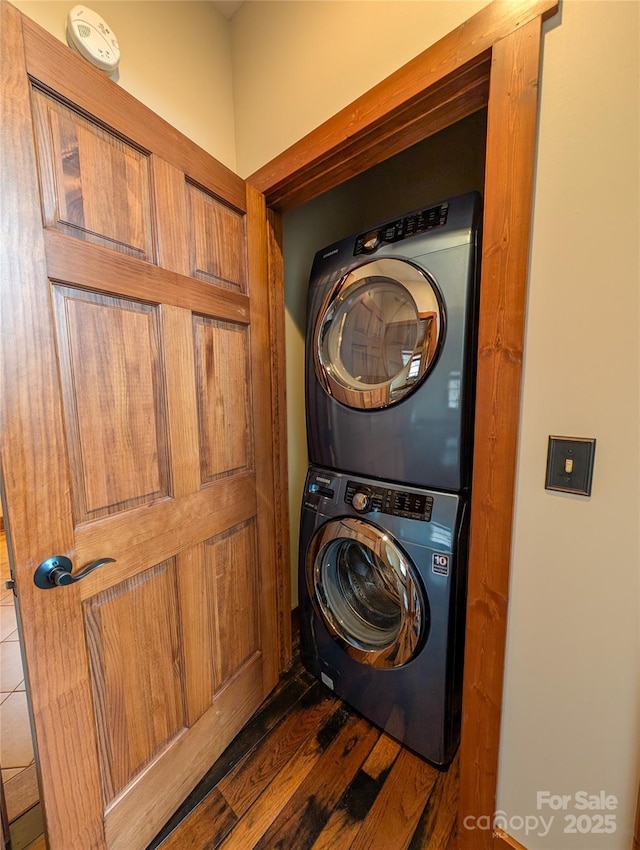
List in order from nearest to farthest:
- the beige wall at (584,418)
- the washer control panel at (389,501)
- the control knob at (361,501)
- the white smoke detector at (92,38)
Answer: the beige wall at (584,418) → the white smoke detector at (92,38) → the washer control panel at (389,501) → the control knob at (361,501)

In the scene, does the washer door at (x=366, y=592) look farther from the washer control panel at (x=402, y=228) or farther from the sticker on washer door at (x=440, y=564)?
the washer control panel at (x=402, y=228)

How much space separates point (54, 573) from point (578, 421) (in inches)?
46.1

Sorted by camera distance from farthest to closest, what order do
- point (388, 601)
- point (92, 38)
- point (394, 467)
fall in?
1. point (388, 601)
2. point (394, 467)
3. point (92, 38)

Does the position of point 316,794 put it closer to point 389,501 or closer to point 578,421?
point 389,501

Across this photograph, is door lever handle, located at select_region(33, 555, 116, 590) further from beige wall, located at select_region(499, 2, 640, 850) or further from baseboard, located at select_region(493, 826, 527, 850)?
baseboard, located at select_region(493, 826, 527, 850)

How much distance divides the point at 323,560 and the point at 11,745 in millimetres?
1388

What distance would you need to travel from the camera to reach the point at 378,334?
115 cm

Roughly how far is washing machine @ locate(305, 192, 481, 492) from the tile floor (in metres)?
1.55

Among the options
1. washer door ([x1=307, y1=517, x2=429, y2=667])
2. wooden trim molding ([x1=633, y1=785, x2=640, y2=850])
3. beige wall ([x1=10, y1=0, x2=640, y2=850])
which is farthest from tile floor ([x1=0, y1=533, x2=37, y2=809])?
wooden trim molding ([x1=633, y1=785, x2=640, y2=850])

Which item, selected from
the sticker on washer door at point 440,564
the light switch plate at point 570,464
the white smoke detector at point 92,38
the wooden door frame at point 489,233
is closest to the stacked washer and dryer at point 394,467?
the sticker on washer door at point 440,564

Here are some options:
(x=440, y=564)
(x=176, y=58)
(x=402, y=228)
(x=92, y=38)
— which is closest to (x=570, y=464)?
(x=440, y=564)

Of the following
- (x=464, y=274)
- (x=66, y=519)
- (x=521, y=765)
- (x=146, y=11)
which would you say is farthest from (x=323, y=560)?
(x=146, y=11)

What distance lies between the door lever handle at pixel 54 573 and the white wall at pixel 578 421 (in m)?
1.03

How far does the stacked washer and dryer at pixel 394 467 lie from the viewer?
3.09ft
